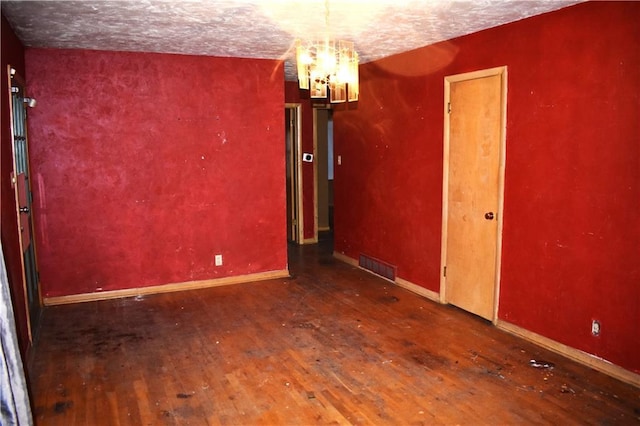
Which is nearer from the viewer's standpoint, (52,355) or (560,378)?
(560,378)

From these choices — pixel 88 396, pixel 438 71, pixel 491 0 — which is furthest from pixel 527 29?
pixel 88 396

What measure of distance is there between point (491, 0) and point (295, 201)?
4.81 m

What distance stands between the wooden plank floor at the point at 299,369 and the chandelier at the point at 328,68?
1.85 meters

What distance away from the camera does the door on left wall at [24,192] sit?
3.89m

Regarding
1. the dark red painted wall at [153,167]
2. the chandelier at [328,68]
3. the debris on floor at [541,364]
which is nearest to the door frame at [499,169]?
the debris on floor at [541,364]

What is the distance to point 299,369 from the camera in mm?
3506

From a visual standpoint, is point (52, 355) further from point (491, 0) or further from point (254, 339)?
point (491, 0)

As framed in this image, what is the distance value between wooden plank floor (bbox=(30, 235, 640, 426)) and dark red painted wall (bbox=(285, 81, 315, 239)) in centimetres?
283

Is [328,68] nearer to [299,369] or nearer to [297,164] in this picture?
[299,369]

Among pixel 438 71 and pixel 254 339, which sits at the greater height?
pixel 438 71

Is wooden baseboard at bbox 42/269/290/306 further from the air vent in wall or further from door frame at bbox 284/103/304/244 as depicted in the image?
door frame at bbox 284/103/304/244

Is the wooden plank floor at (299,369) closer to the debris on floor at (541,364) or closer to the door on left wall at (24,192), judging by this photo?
the debris on floor at (541,364)

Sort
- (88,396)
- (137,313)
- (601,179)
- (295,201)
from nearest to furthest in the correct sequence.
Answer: (88,396) → (601,179) → (137,313) → (295,201)

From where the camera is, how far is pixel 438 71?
4781 millimetres
